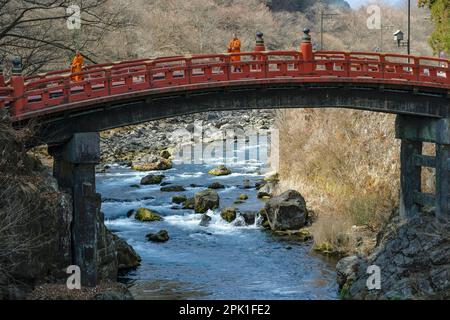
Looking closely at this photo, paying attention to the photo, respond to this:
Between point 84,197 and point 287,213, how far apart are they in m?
13.1

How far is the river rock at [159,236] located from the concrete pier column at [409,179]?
11.5m

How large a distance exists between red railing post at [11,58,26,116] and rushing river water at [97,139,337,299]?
26.5 ft

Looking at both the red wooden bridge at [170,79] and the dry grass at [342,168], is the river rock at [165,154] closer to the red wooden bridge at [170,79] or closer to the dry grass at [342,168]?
the dry grass at [342,168]

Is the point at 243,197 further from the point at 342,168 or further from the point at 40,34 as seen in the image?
the point at 40,34

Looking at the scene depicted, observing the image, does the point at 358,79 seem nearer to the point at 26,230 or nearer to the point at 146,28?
the point at 26,230

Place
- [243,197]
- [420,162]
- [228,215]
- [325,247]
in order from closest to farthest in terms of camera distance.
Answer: [325,247] → [420,162] → [228,215] → [243,197]

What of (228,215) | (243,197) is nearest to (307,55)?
(228,215)

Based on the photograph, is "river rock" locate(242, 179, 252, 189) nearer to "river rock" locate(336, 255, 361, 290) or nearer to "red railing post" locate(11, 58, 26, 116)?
"river rock" locate(336, 255, 361, 290)

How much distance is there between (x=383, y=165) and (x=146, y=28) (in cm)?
6504

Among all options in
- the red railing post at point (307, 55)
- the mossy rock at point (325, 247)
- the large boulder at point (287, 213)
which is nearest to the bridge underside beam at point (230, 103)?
the red railing post at point (307, 55)

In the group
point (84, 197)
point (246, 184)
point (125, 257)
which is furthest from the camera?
point (246, 184)

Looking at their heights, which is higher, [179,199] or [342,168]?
[342,168]

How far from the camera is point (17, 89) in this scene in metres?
23.6

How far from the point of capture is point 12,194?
21531mm
